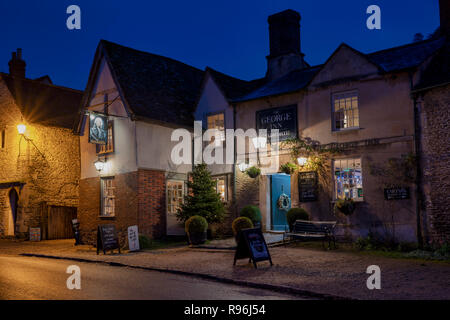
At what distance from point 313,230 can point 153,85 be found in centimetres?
1020

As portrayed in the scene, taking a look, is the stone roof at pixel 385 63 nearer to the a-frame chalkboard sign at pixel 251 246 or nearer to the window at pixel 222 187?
the window at pixel 222 187

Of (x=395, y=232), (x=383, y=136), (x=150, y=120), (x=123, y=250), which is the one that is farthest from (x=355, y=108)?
(x=123, y=250)

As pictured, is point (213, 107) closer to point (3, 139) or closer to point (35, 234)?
point (35, 234)

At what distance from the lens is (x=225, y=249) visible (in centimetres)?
1598

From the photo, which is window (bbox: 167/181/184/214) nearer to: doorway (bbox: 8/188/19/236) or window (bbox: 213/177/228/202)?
window (bbox: 213/177/228/202)

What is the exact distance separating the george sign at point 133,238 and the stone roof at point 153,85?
15.5ft

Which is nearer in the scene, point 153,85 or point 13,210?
point 153,85

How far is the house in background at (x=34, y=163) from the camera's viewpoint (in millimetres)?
23094

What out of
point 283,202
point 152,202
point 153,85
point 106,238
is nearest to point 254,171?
point 283,202

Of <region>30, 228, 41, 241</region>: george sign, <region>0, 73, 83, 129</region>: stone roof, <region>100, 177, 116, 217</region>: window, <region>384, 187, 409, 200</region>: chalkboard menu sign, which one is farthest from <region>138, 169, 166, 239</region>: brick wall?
<region>384, 187, 409, 200</region>: chalkboard menu sign

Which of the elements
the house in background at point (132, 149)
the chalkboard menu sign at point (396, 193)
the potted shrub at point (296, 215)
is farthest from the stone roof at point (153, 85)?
the chalkboard menu sign at point (396, 193)

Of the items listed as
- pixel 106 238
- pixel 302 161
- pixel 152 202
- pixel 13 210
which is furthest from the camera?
pixel 13 210

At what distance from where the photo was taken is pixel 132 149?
751 inches

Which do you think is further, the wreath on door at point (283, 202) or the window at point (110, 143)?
the window at point (110, 143)
